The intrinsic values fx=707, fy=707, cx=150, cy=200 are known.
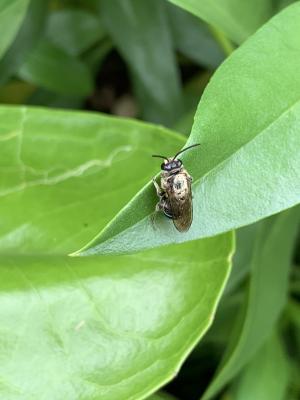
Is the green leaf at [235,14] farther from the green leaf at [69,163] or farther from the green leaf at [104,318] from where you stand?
the green leaf at [104,318]

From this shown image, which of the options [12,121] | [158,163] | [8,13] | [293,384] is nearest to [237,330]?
[293,384]

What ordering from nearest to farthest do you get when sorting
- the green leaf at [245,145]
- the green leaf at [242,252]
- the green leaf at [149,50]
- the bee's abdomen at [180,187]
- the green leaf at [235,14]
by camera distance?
the green leaf at [245,145] → the bee's abdomen at [180,187] → the green leaf at [235,14] → the green leaf at [242,252] → the green leaf at [149,50]

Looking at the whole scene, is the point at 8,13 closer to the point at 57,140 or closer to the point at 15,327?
the point at 57,140

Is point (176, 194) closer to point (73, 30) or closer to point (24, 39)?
point (24, 39)

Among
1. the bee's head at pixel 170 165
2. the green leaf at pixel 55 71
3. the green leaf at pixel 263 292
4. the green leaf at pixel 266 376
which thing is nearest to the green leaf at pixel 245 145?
the bee's head at pixel 170 165

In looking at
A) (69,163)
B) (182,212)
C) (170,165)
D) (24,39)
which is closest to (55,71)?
(24,39)

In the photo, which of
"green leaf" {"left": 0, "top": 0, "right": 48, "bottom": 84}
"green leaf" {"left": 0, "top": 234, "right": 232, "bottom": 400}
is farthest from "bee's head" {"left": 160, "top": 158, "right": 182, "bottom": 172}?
"green leaf" {"left": 0, "top": 0, "right": 48, "bottom": 84}
